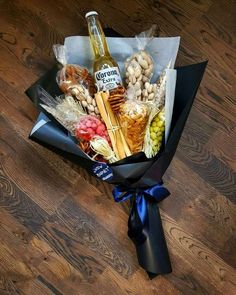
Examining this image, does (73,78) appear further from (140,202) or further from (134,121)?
(140,202)

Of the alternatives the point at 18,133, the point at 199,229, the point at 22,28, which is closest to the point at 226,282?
the point at 199,229

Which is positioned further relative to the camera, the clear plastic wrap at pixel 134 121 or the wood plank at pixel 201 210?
the wood plank at pixel 201 210

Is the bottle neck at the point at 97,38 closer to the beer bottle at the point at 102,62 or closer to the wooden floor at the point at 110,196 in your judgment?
the beer bottle at the point at 102,62

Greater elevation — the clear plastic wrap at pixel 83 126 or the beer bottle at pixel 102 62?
the beer bottle at pixel 102 62

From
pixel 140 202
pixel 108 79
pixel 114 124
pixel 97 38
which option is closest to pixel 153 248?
pixel 140 202

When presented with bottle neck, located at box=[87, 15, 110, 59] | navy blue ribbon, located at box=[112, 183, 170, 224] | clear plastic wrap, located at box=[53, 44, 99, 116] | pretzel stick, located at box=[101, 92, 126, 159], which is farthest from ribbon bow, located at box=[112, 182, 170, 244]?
bottle neck, located at box=[87, 15, 110, 59]

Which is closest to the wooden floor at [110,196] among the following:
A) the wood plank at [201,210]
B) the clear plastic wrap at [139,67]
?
the wood plank at [201,210]
